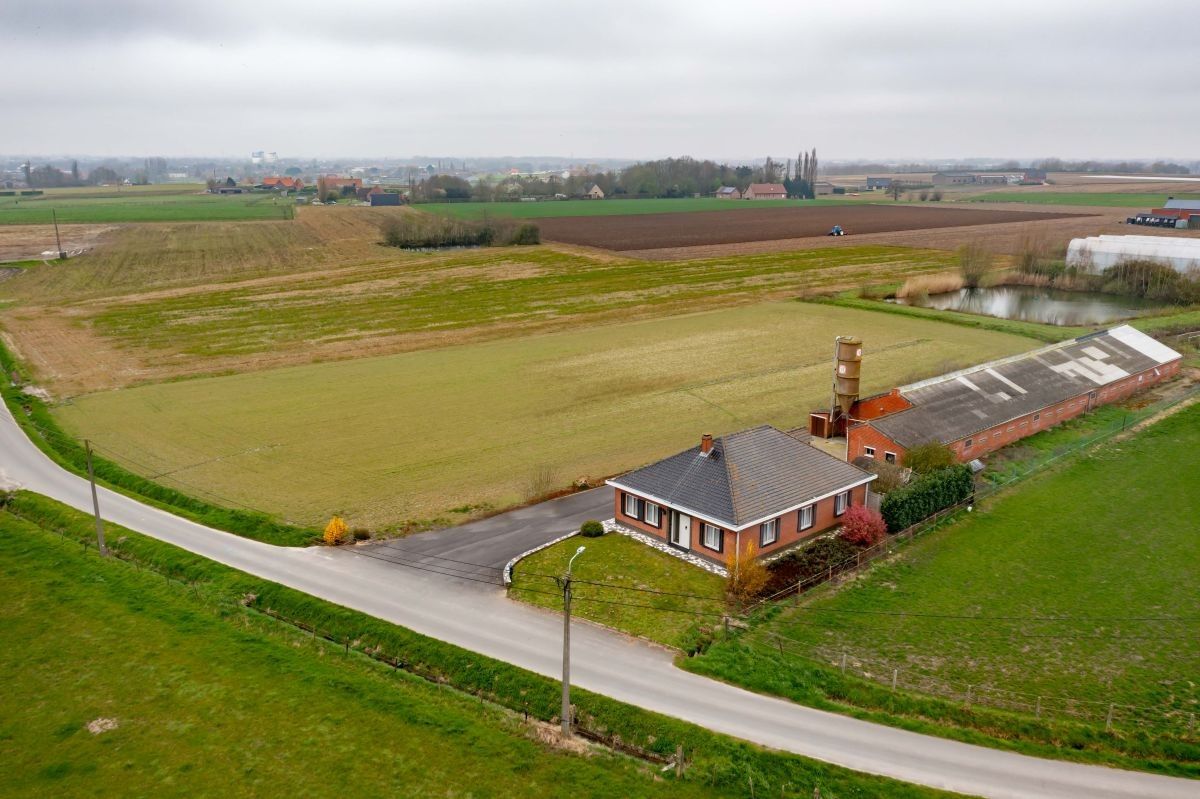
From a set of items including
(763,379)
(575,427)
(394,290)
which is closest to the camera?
(575,427)

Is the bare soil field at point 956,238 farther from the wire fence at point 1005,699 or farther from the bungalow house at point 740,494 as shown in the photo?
the wire fence at point 1005,699

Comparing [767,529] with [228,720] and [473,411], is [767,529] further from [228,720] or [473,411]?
[473,411]

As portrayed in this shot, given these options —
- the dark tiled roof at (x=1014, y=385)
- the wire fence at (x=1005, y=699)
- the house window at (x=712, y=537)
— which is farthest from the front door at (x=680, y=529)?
the dark tiled roof at (x=1014, y=385)

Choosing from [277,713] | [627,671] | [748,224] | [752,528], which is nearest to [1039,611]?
[752,528]

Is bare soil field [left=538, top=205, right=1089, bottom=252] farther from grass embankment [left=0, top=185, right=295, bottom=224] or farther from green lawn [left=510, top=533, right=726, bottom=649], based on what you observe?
green lawn [left=510, top=533, right=726, bottom=649]

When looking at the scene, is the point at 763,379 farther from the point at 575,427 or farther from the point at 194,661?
the point at 194,661

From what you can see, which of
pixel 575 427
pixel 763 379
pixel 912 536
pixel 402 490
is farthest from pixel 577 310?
pixel 912 536
